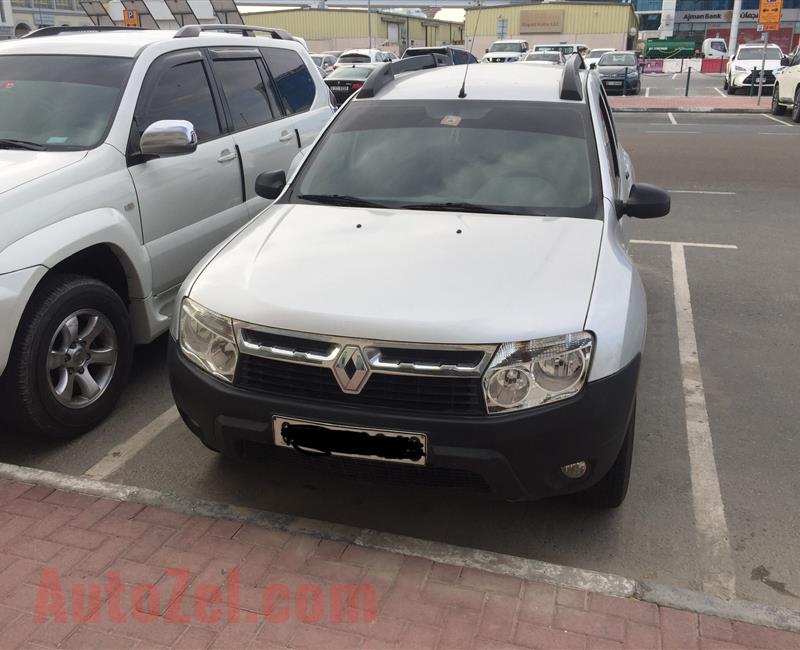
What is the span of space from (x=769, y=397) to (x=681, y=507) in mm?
1401

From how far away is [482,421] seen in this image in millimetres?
2658

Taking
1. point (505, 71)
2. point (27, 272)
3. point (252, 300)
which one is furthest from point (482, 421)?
point (505, 71)

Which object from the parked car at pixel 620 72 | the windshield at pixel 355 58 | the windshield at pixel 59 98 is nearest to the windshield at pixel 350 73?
the windshield at pixel 355 58

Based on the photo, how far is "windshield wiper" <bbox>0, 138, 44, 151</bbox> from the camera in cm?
400

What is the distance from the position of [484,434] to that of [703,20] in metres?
90.1

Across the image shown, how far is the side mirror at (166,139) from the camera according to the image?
3951mm

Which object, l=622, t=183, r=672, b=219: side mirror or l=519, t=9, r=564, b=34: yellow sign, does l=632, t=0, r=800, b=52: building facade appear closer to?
l=519, t=9, r=564, b=34: yellow sign

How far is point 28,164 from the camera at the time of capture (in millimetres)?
3730

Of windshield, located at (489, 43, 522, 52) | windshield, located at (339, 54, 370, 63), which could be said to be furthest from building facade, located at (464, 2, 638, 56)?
windshield, located at (339, 54, 370, 63)

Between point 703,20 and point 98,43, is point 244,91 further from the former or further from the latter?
point 703,20

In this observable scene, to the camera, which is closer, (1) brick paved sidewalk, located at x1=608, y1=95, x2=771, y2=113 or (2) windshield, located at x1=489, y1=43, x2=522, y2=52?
(1) brick paved sidewalk, located at x1=608, y1=95, x2=771, y2=113

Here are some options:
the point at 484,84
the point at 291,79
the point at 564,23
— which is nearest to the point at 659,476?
A: the point at 484,84

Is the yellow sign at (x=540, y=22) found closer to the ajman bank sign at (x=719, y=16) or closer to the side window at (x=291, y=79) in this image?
the ajman bank sign at (x=719, y=16)

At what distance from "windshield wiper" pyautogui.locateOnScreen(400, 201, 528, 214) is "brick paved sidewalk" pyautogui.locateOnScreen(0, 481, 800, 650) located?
1651 mm
